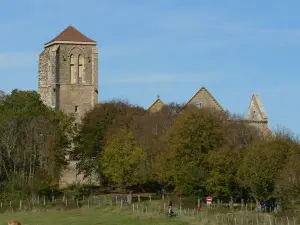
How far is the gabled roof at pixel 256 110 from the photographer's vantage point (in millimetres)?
114812

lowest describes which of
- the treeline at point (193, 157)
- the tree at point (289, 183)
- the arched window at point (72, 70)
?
the tree at point (289, 183)

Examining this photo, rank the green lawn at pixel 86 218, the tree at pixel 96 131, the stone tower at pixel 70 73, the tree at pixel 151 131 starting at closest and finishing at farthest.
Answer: the green lawn at pixel 86 218 → the tree at pixel 151 131 → the tree at pixel 96 131 → the stone tower at pixel 70 73

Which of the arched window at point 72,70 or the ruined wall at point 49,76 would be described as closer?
the ruined wall at point 49,76

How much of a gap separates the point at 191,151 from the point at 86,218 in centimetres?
1644

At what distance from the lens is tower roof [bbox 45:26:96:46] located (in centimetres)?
10769

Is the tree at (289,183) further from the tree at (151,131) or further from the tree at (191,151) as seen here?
the tree at (151,131)

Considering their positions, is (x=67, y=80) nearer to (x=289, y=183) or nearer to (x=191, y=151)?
(x=191, y=151)

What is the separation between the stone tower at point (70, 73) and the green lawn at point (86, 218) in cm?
3927

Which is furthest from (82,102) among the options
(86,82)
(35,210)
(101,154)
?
(35,210)

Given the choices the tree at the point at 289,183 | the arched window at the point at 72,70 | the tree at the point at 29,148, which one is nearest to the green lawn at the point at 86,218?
the tree at the point at 289,183

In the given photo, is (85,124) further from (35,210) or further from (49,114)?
(35,210)

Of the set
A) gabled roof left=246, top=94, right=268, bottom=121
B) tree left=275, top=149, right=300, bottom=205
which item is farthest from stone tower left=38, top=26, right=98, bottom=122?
tree left=275, top=149, right=300, bottom=205

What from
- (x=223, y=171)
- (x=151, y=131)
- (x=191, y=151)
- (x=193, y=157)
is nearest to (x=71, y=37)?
(x=151, y=131)

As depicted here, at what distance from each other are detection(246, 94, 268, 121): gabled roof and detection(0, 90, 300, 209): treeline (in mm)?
17747
